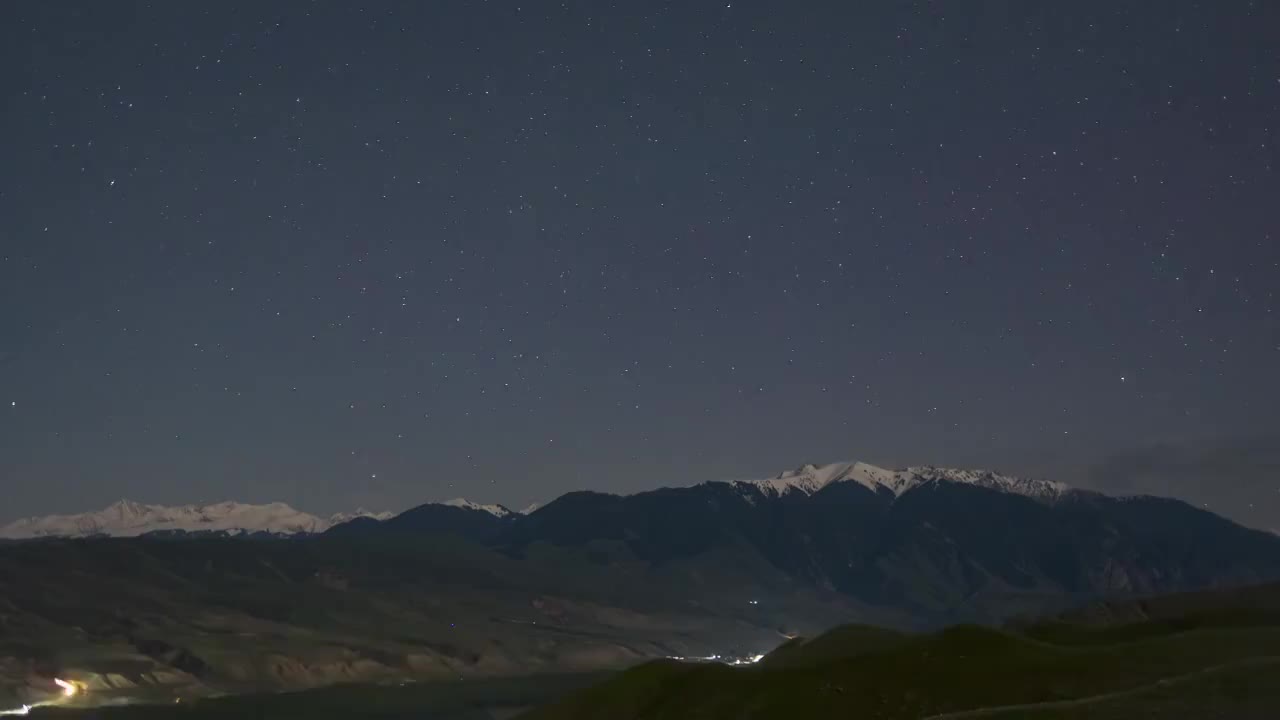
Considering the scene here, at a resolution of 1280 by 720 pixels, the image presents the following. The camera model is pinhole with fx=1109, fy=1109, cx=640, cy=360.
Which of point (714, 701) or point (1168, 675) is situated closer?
point (1168, 675)

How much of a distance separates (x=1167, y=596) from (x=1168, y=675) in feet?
297

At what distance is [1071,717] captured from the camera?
48.7 meters

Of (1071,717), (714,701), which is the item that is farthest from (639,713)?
(1071,717)

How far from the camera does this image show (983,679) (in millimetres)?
80188

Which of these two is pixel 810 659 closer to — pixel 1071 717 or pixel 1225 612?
pixel 1225 612

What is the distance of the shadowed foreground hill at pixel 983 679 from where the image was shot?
51062mm

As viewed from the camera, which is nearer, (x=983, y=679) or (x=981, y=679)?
(x=983, y=679)

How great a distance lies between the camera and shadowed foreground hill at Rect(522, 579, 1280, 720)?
51062 millimetres

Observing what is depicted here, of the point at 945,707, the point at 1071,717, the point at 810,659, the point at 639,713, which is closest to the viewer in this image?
the point at 1071,717

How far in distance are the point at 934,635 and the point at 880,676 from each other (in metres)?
9.46

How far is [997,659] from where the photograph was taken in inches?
3305

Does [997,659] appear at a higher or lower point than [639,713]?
higher

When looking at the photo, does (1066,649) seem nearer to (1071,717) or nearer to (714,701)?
(714,701)

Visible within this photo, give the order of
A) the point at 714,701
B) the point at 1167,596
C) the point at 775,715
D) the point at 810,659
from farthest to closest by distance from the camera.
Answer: the point at 1167,596 < the point at 810,659 < the point at 714,701 < the point at 775,715
